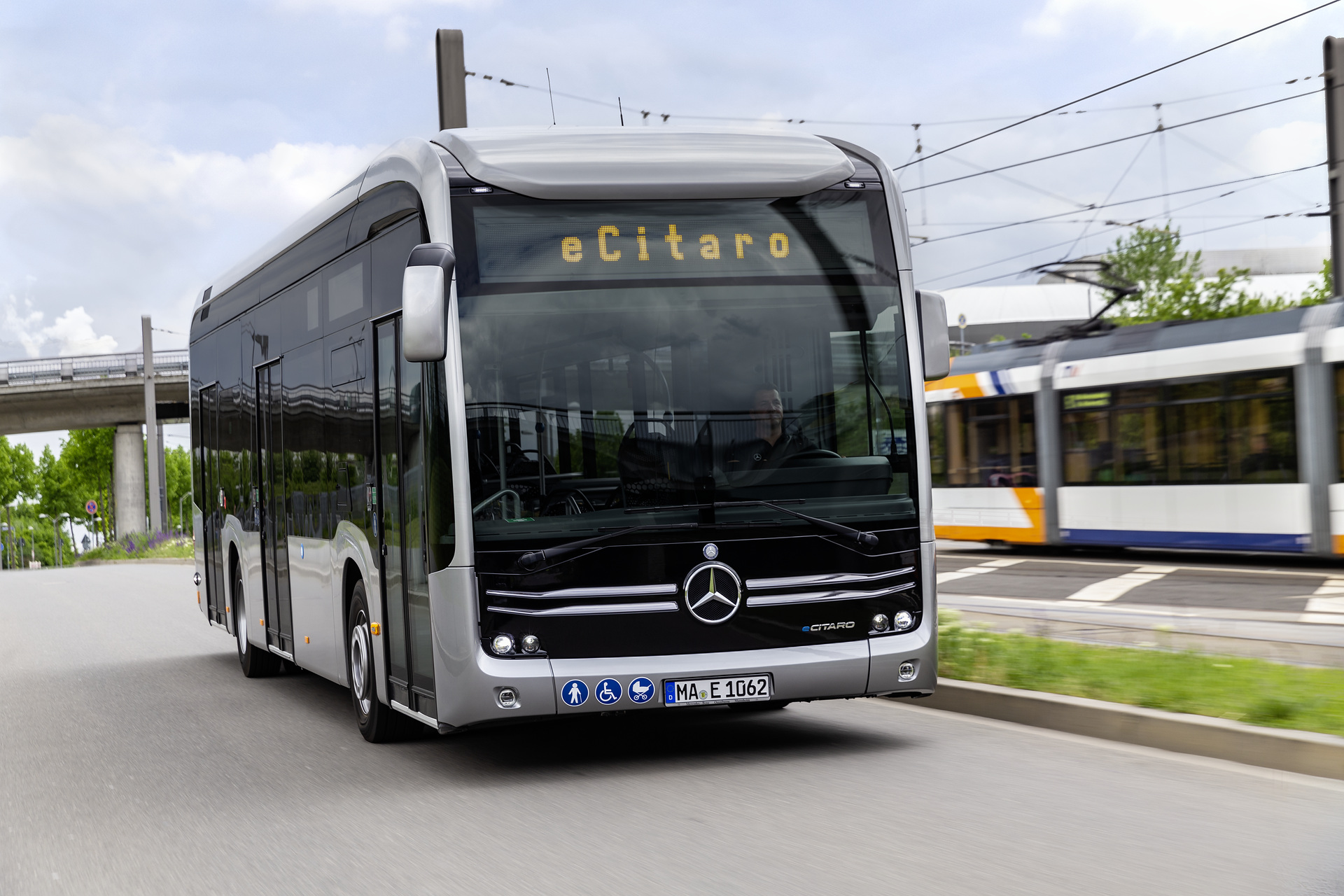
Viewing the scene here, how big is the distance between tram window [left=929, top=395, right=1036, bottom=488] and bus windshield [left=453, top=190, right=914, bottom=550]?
48.7 feet

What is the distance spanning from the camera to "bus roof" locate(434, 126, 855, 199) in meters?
7.45

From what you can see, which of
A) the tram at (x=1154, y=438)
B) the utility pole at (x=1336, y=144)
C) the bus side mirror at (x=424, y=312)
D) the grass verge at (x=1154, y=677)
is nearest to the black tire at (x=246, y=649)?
the grass verge at (x=1154, y=677)

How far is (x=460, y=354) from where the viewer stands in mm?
7191

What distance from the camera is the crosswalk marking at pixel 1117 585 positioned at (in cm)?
1614

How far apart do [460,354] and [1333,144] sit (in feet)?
50.1

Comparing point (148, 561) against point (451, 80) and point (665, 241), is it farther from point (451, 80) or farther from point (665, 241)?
→ point (665, 241)

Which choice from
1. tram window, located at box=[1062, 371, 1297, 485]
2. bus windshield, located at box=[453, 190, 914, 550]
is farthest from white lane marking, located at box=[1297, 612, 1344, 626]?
bus windshield, located at box=[453, 190, 914, 550]

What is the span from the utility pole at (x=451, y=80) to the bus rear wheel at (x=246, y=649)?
737 cm

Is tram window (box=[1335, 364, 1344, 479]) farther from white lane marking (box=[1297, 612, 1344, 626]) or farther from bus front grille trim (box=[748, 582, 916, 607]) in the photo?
bus front grille trim (box=[748, 582, 916, 607])

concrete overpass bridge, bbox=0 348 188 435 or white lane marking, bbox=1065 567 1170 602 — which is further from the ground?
concrete overpass bridge, bbox=0 348 188 435

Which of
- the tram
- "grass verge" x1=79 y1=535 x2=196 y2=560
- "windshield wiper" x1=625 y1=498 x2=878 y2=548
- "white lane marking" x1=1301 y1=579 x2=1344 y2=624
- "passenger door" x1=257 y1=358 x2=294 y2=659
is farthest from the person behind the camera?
"grass verge" x1=79 y1=535 x2=196 y2=560

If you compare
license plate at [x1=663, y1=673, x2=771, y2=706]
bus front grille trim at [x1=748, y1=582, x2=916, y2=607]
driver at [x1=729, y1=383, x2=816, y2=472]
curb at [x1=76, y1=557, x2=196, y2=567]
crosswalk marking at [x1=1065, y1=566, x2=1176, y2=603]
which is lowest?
curb at [x1=76, y1=557, x2=196, y2=567]

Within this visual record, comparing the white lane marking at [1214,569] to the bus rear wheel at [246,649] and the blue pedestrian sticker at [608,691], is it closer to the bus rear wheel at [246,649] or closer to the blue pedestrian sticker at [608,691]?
the bus rear wheel at [246,649]

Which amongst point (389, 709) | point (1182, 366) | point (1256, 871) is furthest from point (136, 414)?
point (1256, 871)
